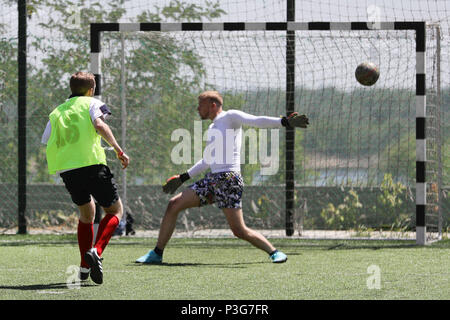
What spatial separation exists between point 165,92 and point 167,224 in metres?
5.48

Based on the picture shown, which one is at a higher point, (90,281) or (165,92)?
(165,92)

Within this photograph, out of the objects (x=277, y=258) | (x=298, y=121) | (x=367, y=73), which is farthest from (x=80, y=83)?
(x=367, y=73)

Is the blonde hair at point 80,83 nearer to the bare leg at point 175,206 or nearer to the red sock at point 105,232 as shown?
the red sock at point 105,232

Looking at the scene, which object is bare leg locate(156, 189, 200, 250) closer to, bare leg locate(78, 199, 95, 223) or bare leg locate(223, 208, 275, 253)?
bare leg locate(223, 208, 275, 253)

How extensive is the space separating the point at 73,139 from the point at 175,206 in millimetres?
1868

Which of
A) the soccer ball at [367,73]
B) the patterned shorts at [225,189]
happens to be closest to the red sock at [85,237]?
the patterned shorts at [225,189]

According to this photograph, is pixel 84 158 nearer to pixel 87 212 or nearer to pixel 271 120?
pixel 87 212

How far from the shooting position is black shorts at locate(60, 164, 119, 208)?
7.59 m

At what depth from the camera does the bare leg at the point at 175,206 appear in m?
9.13

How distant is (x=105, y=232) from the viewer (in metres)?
7.71
